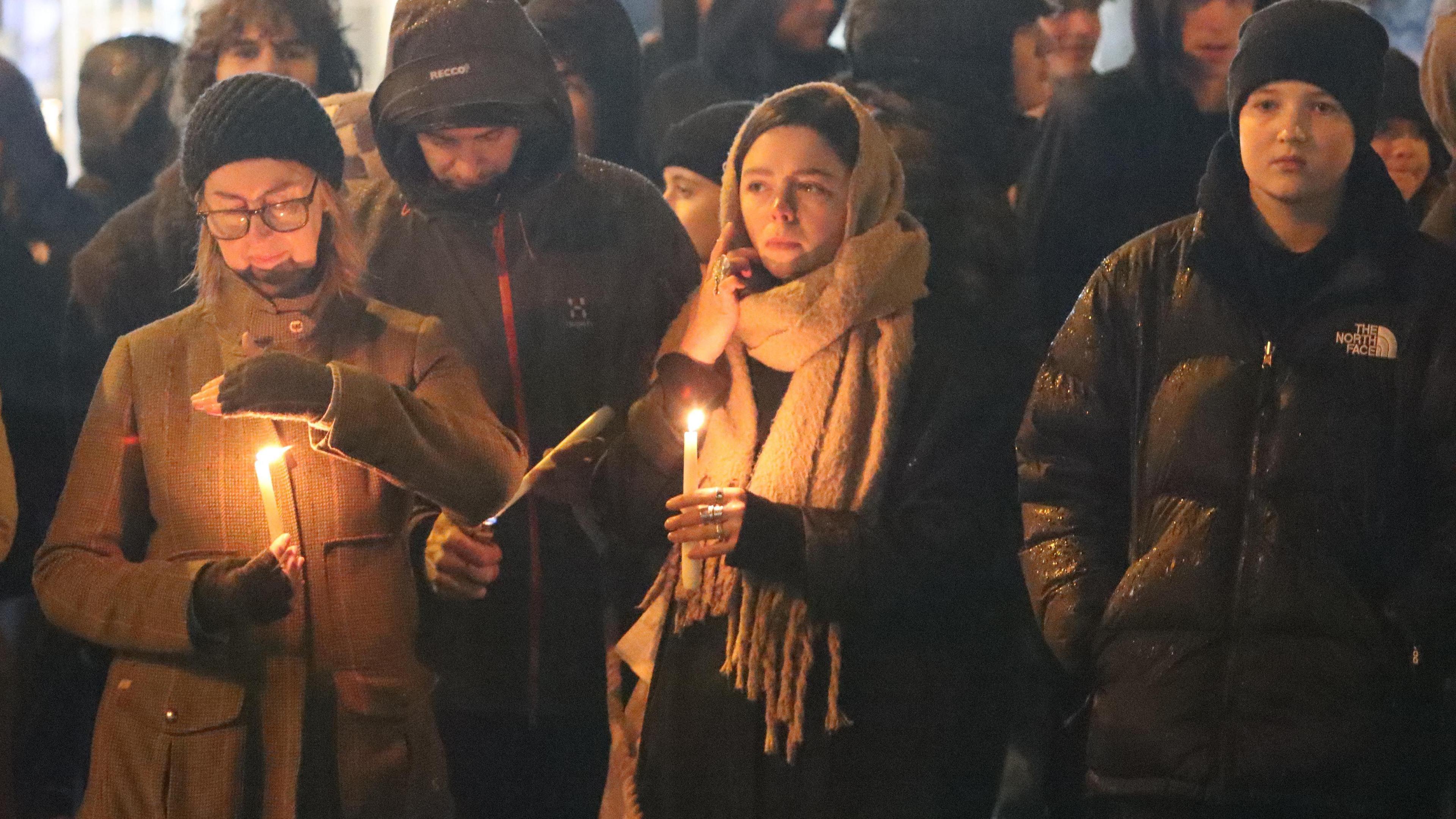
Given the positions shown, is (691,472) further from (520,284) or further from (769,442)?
(520,284)

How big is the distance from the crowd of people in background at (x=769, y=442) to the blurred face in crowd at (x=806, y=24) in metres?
0.57

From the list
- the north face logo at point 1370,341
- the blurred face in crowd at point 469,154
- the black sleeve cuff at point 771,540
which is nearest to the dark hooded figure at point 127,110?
the blurred face in crowd at point 469,154

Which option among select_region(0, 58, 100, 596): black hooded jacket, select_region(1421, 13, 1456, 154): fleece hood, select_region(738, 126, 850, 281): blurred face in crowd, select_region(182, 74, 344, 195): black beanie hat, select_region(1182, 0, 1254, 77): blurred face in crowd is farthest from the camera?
select_region(0, 58, 100, 596): black hooded jacket

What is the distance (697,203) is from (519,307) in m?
0.60

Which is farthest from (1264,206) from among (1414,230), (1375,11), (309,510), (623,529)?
(309,510)

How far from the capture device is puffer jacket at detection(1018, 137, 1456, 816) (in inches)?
137

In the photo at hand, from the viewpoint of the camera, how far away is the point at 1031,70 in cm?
501

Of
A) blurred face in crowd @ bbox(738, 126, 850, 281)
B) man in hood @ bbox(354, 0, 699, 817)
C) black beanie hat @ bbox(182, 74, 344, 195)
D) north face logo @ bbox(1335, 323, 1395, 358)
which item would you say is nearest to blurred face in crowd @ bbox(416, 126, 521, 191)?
man in hood @ bbox(354, 0, 699, 817)

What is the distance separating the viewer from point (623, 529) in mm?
4328

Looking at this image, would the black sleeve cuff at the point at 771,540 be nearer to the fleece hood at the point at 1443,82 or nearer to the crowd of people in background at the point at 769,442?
the crowd of people in background at the point at 769,442

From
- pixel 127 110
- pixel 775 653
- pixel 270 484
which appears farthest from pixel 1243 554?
pixel 127 110

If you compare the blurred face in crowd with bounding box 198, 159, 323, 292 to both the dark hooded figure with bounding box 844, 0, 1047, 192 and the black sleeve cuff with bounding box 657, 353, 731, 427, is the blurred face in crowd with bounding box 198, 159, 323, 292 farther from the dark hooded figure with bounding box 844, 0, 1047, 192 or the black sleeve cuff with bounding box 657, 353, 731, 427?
the dark hooded figure with bounding box 844, 0, 1047, 192

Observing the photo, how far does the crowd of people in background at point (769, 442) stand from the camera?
3512 millimetres

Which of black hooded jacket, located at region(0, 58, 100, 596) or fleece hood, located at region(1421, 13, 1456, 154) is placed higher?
fleece hood, located at region(1421, 13, 1456, 154)
